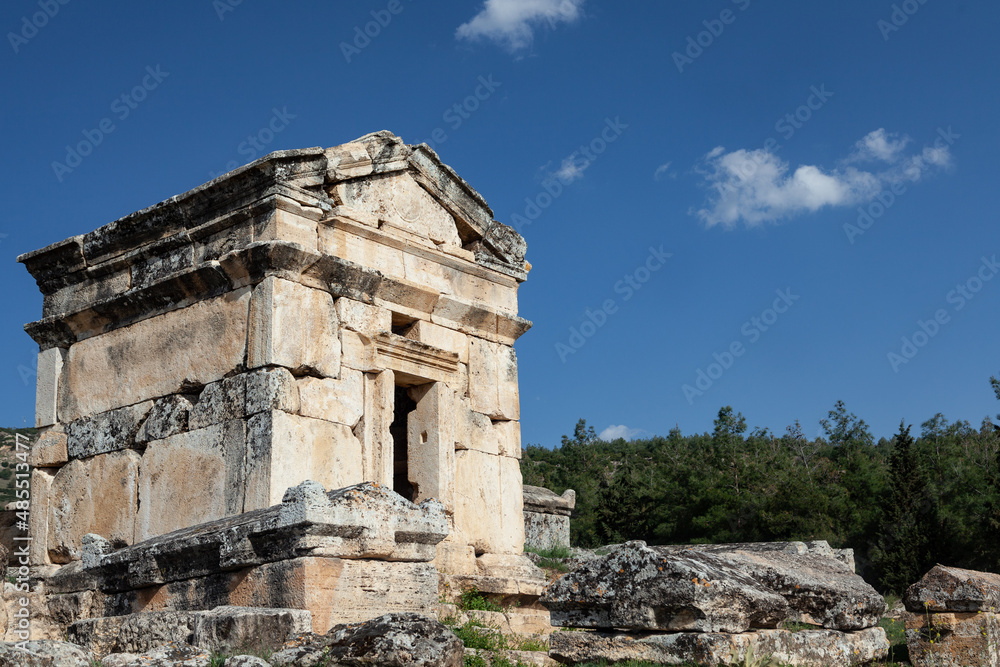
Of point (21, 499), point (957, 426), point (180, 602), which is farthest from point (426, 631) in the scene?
point (957, 426)

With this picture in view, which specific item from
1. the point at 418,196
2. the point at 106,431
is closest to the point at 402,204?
the point at 418,196

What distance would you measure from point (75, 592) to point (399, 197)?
18.1 ft

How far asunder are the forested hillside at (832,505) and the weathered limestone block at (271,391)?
18.8 metres

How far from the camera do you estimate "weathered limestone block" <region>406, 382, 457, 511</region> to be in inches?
400

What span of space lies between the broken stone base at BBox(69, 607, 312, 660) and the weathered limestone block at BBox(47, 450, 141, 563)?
4295 millimetres

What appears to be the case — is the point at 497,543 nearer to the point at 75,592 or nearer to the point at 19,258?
the point at 75,592

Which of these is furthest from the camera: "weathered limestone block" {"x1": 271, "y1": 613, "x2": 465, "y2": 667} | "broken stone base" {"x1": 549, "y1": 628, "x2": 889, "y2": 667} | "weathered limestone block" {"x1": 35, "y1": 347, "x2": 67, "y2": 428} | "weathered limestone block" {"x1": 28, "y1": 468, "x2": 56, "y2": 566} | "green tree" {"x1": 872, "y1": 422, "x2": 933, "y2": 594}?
"green tree" {"x1": 872, "y1": 422, "x2": 933, "y2": 594}

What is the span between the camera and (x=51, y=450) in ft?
35.0

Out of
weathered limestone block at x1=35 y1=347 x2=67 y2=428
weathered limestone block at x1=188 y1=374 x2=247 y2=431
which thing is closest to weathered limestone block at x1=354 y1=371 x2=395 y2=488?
weathered limestone block at x1=188 y1=374 x2=247 y2=431

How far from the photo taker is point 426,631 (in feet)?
14.5

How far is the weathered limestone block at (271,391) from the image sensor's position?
8.85m

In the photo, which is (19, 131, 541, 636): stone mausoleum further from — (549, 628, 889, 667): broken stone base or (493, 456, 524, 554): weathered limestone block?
(549, 628, 889, 667): broken stone base

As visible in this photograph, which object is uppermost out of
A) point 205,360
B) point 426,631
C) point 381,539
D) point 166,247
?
point 166,247

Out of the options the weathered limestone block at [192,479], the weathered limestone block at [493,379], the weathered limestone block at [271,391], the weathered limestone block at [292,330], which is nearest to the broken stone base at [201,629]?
the weathered limestone block at [192,479]
